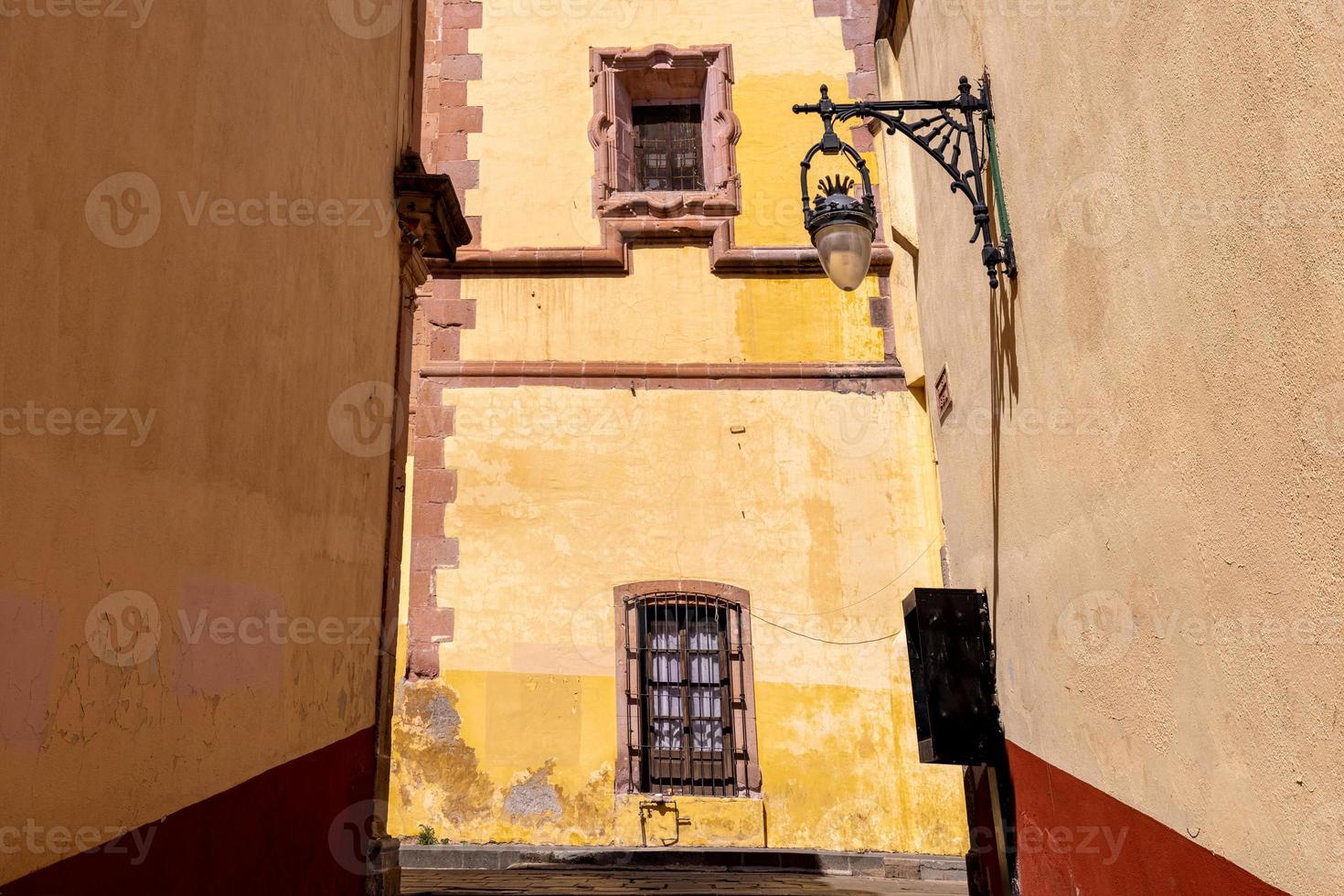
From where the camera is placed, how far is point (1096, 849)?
3602 mm

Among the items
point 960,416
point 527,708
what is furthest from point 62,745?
point 527,708

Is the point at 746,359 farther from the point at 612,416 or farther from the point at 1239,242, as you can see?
the point at 1239,242

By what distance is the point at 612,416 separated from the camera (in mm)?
9641

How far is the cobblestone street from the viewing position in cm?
732

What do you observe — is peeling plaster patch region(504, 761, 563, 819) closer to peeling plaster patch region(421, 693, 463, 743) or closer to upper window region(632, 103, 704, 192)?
peeling plaster patch region(421, 693, 463, 743)

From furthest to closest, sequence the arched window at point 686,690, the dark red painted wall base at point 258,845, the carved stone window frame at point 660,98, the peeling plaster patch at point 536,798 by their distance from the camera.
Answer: the carved stone window frame at point 660,98, the arched window at point 686,690, the peeling plaster patch at point 536,798, the dark red painted wall base at point 258,845

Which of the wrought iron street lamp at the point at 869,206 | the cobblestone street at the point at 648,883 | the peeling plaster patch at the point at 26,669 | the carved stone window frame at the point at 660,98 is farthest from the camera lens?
the carved stone window frame at the point at 660,98

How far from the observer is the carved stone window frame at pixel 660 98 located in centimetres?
1026

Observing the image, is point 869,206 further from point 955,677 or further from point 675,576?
point 675,576

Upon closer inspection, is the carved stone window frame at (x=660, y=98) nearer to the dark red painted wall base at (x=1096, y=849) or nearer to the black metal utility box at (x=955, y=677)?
the black metal utility box at (x=955, y=677)

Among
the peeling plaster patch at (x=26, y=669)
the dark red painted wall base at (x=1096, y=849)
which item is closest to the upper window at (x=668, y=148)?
the dark red painted wall base at (x=1096, y=849)

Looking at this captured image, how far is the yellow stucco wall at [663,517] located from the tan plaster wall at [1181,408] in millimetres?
4405

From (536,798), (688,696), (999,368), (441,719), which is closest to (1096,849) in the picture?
(999,368)

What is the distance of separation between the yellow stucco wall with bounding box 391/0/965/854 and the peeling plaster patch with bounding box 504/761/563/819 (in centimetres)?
2
